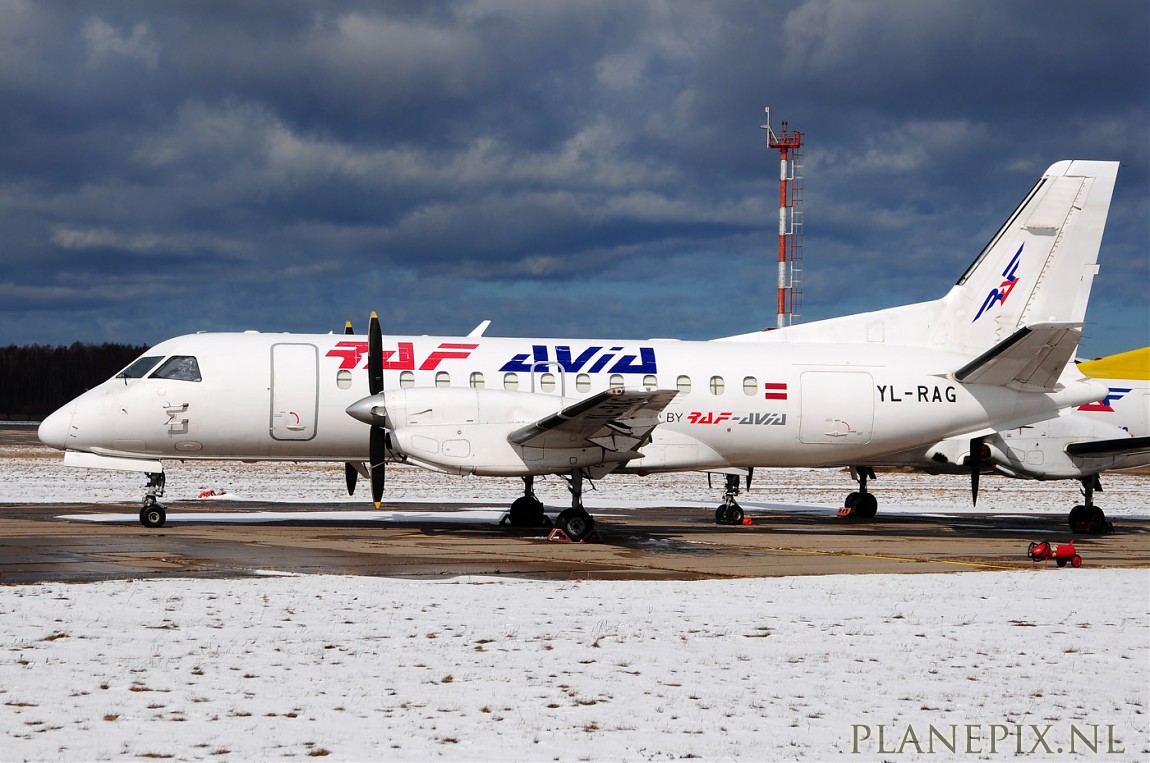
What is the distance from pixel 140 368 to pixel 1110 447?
63.7 feet

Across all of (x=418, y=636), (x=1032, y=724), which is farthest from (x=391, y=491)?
(x=1032, y=724)

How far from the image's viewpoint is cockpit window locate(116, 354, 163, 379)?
19.3m

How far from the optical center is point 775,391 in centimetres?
2088

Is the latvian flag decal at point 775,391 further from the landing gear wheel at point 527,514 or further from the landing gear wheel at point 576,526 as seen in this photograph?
the landing gear wheel at point 576,526

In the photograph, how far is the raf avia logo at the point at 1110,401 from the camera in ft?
85.4

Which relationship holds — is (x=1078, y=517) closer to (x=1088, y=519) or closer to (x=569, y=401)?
(x=1088, y=519)

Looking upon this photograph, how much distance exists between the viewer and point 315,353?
19609mm

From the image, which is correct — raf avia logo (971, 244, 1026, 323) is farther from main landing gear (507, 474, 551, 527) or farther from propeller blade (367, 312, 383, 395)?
propeller blade (367, 312, 383, 395)

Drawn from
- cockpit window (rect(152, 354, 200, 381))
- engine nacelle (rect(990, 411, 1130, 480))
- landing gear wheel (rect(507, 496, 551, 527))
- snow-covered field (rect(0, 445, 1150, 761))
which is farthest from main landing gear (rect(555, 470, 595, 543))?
engine nacelle (rect(990, 411, 1130, 480))

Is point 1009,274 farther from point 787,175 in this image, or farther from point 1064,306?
point 787,175

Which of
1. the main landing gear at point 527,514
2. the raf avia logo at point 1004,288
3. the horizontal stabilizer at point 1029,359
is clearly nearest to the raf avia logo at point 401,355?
the main landing gear at point 527,514

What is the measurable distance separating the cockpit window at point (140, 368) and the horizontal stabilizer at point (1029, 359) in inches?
603

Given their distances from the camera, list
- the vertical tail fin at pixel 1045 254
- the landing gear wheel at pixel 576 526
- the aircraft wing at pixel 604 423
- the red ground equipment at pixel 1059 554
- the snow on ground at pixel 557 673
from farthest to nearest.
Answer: the vertical tail fin at pixel 1045 254, the landing gear wheel at pixel 576 526, the aircraft wing at pixel 604 423, the red ground equipment at pixel 1059 554, the snow on ground at pixel 557 673

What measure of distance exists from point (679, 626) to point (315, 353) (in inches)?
460
